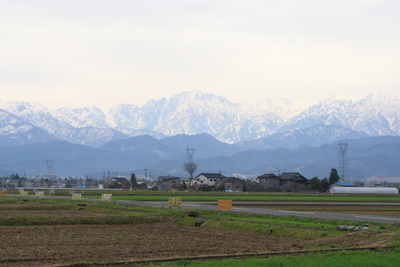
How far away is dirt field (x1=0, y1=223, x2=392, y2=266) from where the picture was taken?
18250 millimetres

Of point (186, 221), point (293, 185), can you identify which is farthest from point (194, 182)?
point (186, 221)

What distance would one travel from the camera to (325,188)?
472ft

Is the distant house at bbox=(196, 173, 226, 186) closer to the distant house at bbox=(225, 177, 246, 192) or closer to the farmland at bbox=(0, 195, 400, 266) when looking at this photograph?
the distant house at bbox=(225, 177, 246, 192)

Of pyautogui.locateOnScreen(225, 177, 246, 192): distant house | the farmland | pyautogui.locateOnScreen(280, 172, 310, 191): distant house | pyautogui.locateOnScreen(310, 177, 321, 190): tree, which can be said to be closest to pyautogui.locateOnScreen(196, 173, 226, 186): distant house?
pyautogui.locateOnScreen(280, 172, 310, 191): distant house

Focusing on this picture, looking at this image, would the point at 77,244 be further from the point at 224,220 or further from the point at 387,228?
the point at 387,228

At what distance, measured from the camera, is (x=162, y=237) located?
24953mm

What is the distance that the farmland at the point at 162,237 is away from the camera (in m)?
19.0

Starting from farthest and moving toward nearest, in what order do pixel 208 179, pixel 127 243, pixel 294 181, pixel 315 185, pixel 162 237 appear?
pixel 208 179 → pixel 294 181 → pixel 315 185 → pixel 162 237 → pixel 127 243

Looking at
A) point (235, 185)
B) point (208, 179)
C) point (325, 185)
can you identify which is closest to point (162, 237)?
point (235, 185)

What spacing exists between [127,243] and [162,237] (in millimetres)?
2815

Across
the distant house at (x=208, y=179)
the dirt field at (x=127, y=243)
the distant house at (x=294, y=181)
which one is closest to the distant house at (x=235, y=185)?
the distant house at (x=294, y=181)

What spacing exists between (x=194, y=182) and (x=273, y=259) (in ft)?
561

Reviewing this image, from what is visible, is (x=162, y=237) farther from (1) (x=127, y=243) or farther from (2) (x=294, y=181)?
(2) (x=294, y=181)

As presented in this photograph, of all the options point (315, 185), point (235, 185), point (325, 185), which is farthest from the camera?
point (325, 185)
